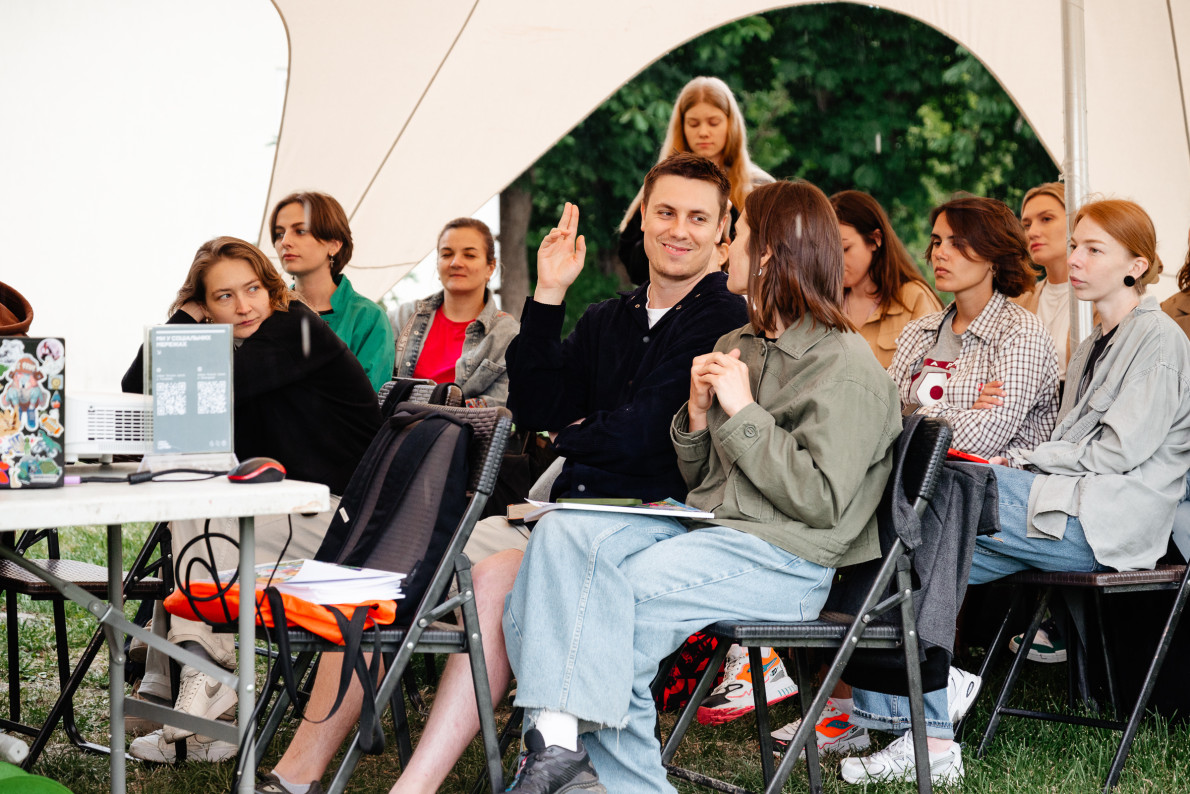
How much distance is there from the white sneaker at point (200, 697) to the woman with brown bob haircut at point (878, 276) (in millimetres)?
2551

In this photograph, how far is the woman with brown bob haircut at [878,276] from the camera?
447 centimetres

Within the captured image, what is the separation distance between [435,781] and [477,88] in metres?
4.30

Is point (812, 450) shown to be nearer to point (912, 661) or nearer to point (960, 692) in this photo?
point (912, 661)

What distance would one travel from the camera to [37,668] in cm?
450

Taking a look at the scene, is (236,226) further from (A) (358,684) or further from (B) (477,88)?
(A) (358,684)

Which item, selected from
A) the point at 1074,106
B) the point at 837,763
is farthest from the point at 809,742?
the point at 1074,106

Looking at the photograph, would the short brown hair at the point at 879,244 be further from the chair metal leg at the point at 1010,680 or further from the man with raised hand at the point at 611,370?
the chair metal leg at the point at 1010,680

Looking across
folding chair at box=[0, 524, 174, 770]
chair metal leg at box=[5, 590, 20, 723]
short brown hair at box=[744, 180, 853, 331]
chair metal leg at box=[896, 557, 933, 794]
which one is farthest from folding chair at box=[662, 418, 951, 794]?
chair metal leg at box=[5, 590, 20, 723]

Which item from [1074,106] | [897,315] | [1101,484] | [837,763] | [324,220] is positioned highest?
[1074,106]

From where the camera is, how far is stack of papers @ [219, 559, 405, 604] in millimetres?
2309

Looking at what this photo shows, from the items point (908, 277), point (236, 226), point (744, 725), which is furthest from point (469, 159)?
point (744, 725)

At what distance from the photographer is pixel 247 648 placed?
2.07 metres

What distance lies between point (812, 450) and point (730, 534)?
0.25 meters

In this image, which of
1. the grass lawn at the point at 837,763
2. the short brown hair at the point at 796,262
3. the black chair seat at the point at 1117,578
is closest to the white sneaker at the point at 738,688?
the grass lawn at the point at 837,763
